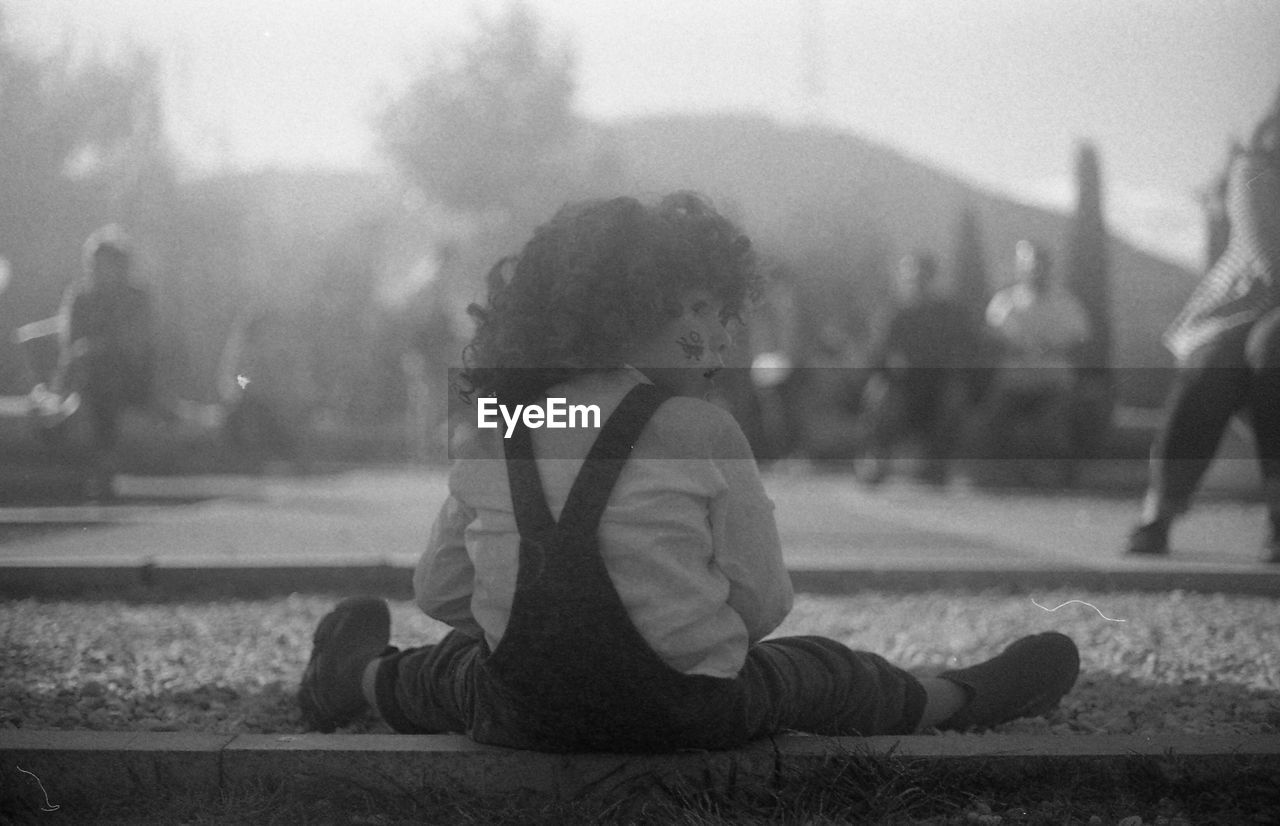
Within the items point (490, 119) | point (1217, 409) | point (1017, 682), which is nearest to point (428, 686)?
point (1017, 682)

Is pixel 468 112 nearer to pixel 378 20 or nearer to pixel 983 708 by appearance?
pixel 378 20

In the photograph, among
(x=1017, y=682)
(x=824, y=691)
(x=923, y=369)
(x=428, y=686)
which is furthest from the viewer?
(x=923, y=369)

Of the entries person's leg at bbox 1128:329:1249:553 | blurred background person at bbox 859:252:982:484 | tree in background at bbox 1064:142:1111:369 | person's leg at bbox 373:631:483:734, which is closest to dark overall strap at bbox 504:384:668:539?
person's leg at bbox 373:631:483:734

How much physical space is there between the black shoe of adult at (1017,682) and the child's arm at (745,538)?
70cm

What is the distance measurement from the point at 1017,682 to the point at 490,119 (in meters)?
8.12

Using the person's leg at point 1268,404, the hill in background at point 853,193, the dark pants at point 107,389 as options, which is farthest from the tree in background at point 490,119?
the person's leg at point 1268,404

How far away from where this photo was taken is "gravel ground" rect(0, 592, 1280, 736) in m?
3.12

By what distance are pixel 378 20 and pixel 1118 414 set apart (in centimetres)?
1120

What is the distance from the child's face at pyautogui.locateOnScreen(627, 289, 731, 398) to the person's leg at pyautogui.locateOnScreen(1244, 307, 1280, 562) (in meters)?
3.53

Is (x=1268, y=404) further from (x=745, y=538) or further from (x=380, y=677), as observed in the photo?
(x=380, y=677)

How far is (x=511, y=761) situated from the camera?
2537 mm

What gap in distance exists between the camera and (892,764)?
97.9 inches

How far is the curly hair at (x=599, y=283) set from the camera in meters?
2.45

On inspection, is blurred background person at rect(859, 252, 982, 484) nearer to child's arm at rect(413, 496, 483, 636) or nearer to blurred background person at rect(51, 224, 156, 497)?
blurred background person at rect(51, 224, 156, 497)
